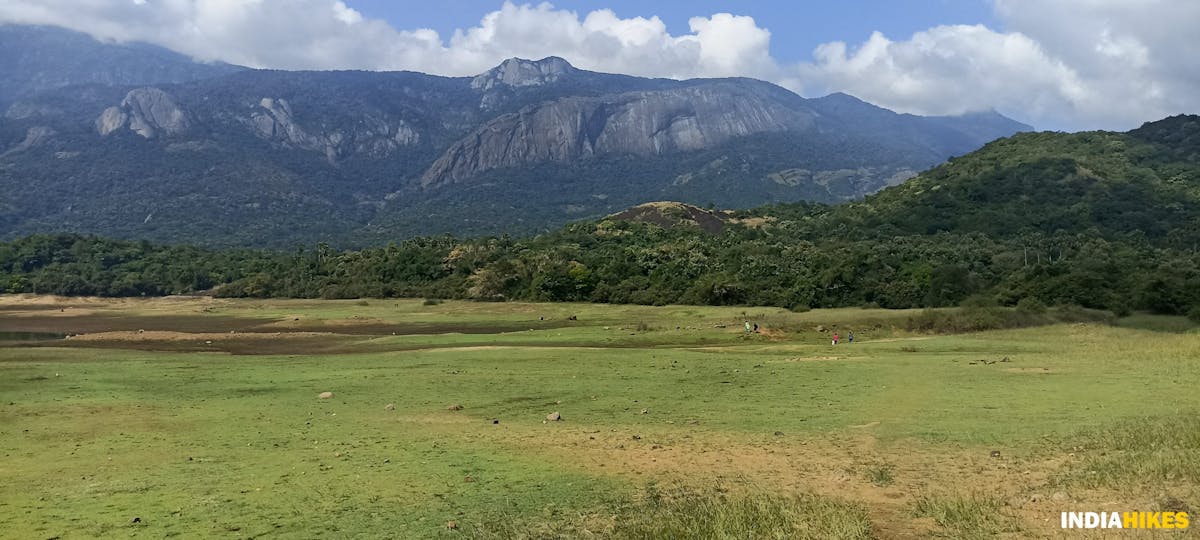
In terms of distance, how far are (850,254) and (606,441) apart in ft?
230

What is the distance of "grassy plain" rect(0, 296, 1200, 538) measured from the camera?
1092 cm

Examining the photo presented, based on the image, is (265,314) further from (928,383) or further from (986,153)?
(986,153)

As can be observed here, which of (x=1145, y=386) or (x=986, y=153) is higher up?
(x=986, y=153)

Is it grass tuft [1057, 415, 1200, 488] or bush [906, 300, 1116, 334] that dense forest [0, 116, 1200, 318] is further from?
grass tuft [1057, 415, 1200, 488]

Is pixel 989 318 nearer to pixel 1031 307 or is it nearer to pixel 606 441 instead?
pixel 1031 307

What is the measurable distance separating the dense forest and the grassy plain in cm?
3061

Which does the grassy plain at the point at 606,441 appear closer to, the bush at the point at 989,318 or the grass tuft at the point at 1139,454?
the grass tuft at the point at 1139,454

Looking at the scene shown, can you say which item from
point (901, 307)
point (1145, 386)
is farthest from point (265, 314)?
point (1145, 386)

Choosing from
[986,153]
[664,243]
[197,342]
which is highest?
[986,153]

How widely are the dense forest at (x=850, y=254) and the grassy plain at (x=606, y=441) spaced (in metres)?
30.6

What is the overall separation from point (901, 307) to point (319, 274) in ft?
268

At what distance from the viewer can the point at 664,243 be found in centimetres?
11162

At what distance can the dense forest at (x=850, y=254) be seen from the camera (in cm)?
6912

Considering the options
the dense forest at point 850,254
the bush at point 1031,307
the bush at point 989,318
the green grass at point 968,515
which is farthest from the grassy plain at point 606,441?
the dense forest at point 850,254
